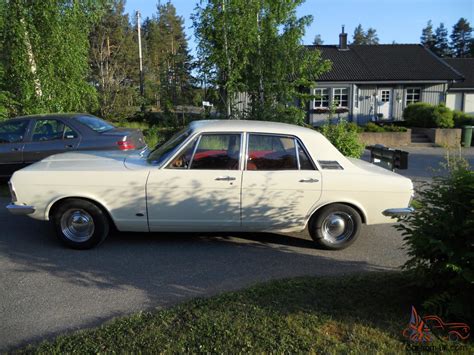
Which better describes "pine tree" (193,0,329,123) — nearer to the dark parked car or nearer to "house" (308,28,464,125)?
the dark parked car

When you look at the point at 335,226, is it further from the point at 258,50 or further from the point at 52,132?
the point at 258,50

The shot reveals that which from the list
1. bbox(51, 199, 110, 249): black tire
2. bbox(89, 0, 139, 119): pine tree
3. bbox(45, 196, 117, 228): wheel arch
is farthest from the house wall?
bbox(51, 199, 110, 249): black tire

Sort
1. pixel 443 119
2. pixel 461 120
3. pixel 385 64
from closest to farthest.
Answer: pixel 443 119, pixel 461 120, pixel 385 64

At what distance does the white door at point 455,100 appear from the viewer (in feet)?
105

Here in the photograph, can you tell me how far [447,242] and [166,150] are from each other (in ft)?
11.6

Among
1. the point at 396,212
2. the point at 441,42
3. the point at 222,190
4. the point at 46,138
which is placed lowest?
the point at 396,212

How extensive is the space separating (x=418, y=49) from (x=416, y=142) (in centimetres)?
1453

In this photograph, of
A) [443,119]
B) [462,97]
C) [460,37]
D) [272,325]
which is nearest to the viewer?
[272,325]

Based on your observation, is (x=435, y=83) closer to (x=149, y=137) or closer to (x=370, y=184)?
(x=149, y=137)

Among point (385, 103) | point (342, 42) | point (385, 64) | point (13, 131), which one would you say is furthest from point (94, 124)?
point (342, 42)

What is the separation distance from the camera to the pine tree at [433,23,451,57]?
89875mm

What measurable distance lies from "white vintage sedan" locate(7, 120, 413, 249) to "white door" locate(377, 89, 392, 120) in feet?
82.0

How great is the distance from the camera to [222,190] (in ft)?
17.7

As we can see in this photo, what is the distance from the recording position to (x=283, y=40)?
13.5 m
